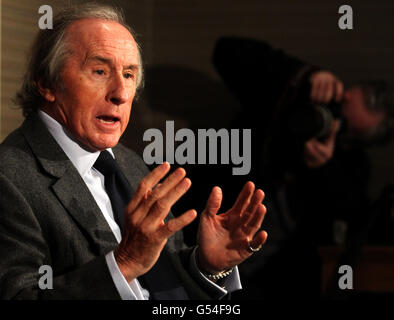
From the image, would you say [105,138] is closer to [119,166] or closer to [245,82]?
[119,166]

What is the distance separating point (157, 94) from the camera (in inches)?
95.9

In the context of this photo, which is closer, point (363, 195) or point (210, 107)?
point (363, 195)

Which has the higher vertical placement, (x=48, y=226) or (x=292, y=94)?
(x=292, y=94)

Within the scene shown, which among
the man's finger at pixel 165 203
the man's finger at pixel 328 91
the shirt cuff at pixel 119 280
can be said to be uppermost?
the man's finger at pixel 328 91

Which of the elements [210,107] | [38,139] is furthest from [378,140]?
[38,139]

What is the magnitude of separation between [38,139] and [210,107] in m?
1.44

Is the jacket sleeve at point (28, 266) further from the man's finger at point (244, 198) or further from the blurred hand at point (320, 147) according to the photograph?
the blurred hand at point (320, 147)

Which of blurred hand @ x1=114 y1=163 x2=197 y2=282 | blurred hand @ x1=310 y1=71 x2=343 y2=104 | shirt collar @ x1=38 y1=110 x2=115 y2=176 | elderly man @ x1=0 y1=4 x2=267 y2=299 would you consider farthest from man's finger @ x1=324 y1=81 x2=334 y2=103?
blurred hand @ x1=114 y1=163 x2=197 y2=282

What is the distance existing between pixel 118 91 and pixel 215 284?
37cm

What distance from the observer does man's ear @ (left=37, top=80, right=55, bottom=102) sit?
114 cm

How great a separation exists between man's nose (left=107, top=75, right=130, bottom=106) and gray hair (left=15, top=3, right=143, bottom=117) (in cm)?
9

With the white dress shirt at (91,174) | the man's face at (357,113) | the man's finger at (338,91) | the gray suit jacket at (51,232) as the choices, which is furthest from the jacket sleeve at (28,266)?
the man's face at (357,113)

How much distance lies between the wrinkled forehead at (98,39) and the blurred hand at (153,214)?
0.29 metres

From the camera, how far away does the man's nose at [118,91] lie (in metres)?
1.10
